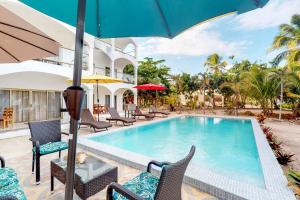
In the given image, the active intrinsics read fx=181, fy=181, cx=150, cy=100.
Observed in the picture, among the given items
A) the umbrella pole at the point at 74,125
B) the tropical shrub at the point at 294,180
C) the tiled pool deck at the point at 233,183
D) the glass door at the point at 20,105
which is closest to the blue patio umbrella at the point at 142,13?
the umbrella pole at the point at 74,125

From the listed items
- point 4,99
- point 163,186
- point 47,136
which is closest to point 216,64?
point 4,99

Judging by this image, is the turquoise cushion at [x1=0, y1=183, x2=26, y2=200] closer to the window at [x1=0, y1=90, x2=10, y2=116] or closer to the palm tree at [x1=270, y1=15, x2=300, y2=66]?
the window at [x1=0, y1=90, x2=10, y2=116]

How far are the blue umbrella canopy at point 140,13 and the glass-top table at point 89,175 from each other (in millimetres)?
2302

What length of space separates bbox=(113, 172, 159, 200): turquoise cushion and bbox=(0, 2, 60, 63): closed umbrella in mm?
2840

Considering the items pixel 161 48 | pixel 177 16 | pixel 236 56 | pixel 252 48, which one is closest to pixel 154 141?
pixel 177 16

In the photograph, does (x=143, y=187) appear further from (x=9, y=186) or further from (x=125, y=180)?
(x=9, y=186)

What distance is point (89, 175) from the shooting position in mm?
3031

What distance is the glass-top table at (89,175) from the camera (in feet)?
9.24

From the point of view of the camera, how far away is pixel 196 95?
25.7 meters

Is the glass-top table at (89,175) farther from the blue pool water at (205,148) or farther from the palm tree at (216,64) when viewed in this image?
the palm tree at (216,64)

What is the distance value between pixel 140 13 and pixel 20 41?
7.78ft

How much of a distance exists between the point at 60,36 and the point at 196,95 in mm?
23531

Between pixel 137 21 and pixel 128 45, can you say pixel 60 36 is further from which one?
pixel 128 45

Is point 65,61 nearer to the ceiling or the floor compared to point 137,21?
nearer to the ceiling
